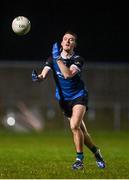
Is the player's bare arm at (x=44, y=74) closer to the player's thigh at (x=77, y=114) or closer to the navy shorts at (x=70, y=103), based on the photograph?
the navy shorts at (x=70, y=103)

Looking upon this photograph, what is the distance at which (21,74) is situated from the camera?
108ft

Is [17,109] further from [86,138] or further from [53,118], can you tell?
[86,138]

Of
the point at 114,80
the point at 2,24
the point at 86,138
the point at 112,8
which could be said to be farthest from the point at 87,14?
the point at 86,138

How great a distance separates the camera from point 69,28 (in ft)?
136

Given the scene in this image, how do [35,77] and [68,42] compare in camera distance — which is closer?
[68,42]

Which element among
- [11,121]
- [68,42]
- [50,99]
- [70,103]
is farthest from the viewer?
[50,99]

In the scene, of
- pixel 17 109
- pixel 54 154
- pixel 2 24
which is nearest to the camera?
pixel 54 154

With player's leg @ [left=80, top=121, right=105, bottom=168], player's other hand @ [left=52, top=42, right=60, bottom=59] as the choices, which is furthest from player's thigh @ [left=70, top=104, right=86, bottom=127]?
player's other hand @ [left=52, top=42, right=60, bottom=59]

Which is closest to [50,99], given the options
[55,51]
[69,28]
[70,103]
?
[69,28]

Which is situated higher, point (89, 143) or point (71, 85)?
point (71, 85)

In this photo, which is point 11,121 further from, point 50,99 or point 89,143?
point 89,143

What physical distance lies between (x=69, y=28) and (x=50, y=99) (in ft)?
32.8

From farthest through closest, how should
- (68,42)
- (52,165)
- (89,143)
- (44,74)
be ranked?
(52,165), (89,143), (44,74), (68,42)

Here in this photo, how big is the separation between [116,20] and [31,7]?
15.8 feet
